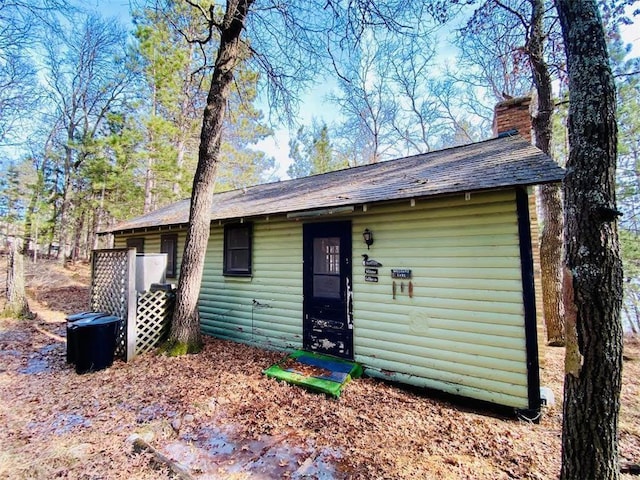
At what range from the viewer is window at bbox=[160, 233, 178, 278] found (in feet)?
26.7

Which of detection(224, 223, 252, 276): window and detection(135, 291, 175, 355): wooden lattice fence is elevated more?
detection(224, 223, 252, 276): window

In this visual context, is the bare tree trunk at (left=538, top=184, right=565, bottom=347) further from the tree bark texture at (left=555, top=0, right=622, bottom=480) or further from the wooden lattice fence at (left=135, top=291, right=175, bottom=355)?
the wooden lattice fence at (left=135, top=291, right=175, bottom=355)

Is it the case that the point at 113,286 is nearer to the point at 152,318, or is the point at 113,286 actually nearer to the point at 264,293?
the point at 152,318

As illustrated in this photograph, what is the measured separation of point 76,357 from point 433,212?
588cm

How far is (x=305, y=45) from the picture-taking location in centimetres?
662

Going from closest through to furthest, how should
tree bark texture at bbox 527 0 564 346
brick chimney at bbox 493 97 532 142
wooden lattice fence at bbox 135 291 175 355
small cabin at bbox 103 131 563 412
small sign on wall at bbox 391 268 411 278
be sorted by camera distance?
1. small cabin at bbox 103 131 563 412
2. small sign on wall at bbox 391 268 411 278
3. wooden lattice fence at bbox 135 291 175 355
4. brick chimney at bbox 493 97 532 142
5. tree bark texture at bbox 527 0 564 346

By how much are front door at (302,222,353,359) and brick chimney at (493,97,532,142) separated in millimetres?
4172

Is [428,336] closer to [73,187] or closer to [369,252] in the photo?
[369,252]

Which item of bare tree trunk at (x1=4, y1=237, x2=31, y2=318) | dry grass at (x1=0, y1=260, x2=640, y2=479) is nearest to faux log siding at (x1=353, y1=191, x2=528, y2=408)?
dry grass at (x1=0, y1=260, x2=640, y2=479)

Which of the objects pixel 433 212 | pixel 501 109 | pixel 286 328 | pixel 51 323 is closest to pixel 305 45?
pixel 501 109

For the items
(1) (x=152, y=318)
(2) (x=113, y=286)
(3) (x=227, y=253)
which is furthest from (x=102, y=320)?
(3) (x=227, y=253)

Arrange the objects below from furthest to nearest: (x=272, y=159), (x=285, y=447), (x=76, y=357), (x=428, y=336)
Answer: (x=272, y=159) < (x=76, y=357) < (x=428, y=336) < (x=285, y=447)

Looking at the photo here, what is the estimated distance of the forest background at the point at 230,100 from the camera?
670 cm

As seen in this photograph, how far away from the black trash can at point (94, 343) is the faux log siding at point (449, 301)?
4059mm
